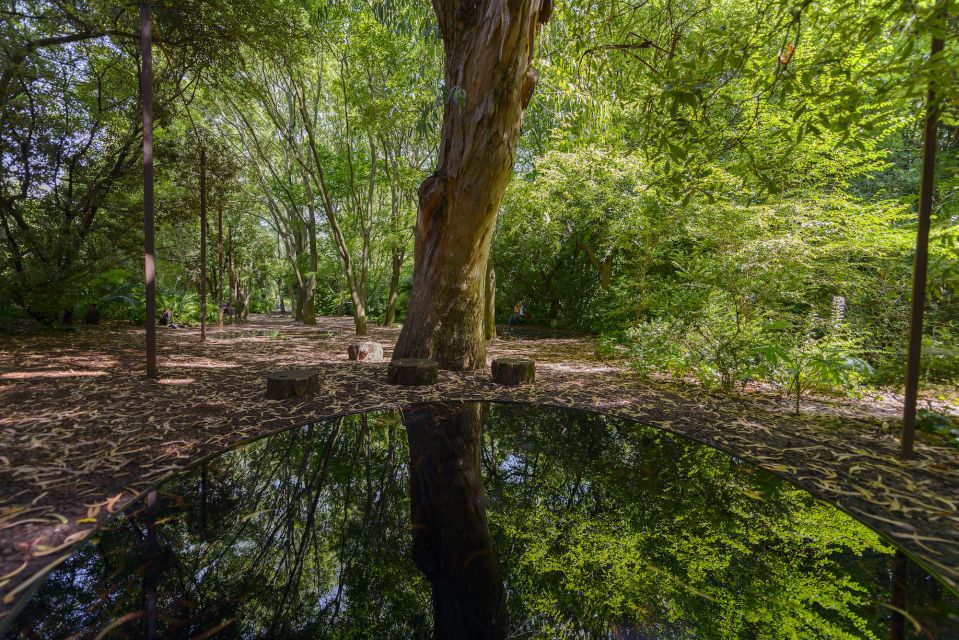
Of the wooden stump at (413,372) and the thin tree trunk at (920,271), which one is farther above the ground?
the thin tree trunk at (920,271)

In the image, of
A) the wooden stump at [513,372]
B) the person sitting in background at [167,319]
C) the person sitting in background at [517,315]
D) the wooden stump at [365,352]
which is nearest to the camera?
the wooden stump at [513,372]

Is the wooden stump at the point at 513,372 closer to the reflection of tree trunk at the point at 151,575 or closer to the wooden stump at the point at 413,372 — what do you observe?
the wooden stump at the point at 413,372

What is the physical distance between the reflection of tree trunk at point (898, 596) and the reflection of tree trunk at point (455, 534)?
1.07 metres

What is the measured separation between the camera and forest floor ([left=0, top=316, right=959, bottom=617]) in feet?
5.67

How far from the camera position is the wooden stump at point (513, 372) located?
423cm

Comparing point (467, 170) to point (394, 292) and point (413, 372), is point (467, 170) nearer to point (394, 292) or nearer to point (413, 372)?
point (413, 372)

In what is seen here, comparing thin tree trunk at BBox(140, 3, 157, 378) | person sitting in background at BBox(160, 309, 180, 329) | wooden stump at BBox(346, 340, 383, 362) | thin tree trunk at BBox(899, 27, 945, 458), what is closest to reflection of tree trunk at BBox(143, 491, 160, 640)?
thin tree trunk at BBox(140, 3, 157, 378)

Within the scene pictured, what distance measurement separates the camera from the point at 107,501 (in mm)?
1827

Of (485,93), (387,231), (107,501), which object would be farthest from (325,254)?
(107,501)

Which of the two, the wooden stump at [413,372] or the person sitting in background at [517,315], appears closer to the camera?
the wooden stump at [413,372]

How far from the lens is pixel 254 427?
9.37 feet

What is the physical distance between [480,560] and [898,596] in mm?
1304

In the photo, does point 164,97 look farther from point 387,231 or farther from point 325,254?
point 325,254

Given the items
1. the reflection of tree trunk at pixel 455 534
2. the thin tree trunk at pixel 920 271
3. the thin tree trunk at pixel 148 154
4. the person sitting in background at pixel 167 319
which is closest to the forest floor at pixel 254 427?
the thin tree trunk at pixel 920 271
